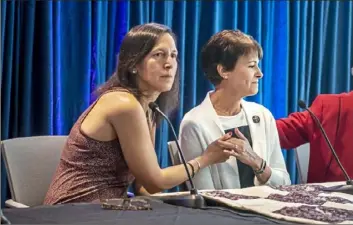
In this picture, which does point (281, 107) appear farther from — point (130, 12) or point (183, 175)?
point (183, 175)

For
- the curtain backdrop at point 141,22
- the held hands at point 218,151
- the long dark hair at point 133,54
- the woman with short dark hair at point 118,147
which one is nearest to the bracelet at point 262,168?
the held hands at point 218,151

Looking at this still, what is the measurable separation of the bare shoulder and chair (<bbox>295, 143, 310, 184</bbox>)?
992 mm

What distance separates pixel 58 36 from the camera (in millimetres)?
2877

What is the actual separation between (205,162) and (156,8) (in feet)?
4.38

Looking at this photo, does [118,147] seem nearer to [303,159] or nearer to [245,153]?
[245,153]

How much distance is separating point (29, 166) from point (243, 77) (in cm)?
87

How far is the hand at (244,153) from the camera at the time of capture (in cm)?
213

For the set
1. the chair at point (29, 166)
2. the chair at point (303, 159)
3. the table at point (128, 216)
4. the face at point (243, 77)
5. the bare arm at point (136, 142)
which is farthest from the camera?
the chair at point (303, 159)

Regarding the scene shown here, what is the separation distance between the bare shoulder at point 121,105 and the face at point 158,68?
11cm

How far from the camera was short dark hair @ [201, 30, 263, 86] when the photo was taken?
238 cm

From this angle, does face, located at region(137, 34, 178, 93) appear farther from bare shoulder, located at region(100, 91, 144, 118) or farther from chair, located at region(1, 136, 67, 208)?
chair, located at region(1, 136, 67, 208)

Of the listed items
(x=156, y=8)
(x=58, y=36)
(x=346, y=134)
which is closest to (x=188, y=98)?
(x=156, y=8)

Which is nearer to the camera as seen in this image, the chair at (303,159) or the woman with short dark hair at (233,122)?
the woman with short dark hair at (233,122)

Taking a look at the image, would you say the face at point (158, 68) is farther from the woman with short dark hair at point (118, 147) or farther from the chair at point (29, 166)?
the chair at point (29, 166)
